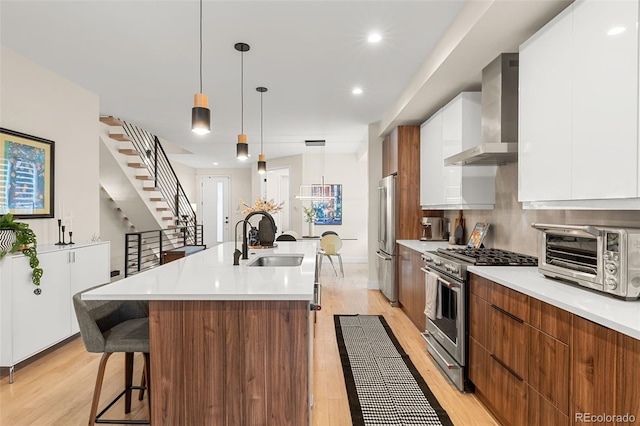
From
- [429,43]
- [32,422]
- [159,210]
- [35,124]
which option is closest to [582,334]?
[429,43]

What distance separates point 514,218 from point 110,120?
5712mm

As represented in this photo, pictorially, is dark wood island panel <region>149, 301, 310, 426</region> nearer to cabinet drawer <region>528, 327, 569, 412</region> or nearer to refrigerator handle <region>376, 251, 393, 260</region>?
cabinet drawer <region>528, 327, 569, 412</region>

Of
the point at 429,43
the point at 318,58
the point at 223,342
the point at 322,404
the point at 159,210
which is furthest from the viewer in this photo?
the point at 159,210

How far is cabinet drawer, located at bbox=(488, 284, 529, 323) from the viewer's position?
1857 millimetres

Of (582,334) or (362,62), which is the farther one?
(362,62)

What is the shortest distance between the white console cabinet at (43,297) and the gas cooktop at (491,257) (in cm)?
348

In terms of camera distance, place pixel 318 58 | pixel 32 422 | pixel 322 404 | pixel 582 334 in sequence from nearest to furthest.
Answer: pixel 582 334 → pixel 32 422 → pixel 322 404 → pixel 318 58

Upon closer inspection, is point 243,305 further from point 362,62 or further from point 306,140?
point 306,140

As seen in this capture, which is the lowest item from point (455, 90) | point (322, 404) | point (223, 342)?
point (322, 404)

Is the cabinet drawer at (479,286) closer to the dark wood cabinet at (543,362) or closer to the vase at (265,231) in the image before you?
the dark wood cabinet at (543,362)

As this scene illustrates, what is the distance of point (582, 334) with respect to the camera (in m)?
1.45

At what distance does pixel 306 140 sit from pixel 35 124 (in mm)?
4522

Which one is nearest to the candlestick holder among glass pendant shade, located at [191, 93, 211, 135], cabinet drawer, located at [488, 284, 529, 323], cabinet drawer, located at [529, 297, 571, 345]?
glass pendant shade, located at [191, 93, 211, 135]

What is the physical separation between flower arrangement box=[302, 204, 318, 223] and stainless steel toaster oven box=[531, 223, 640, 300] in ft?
22.4
